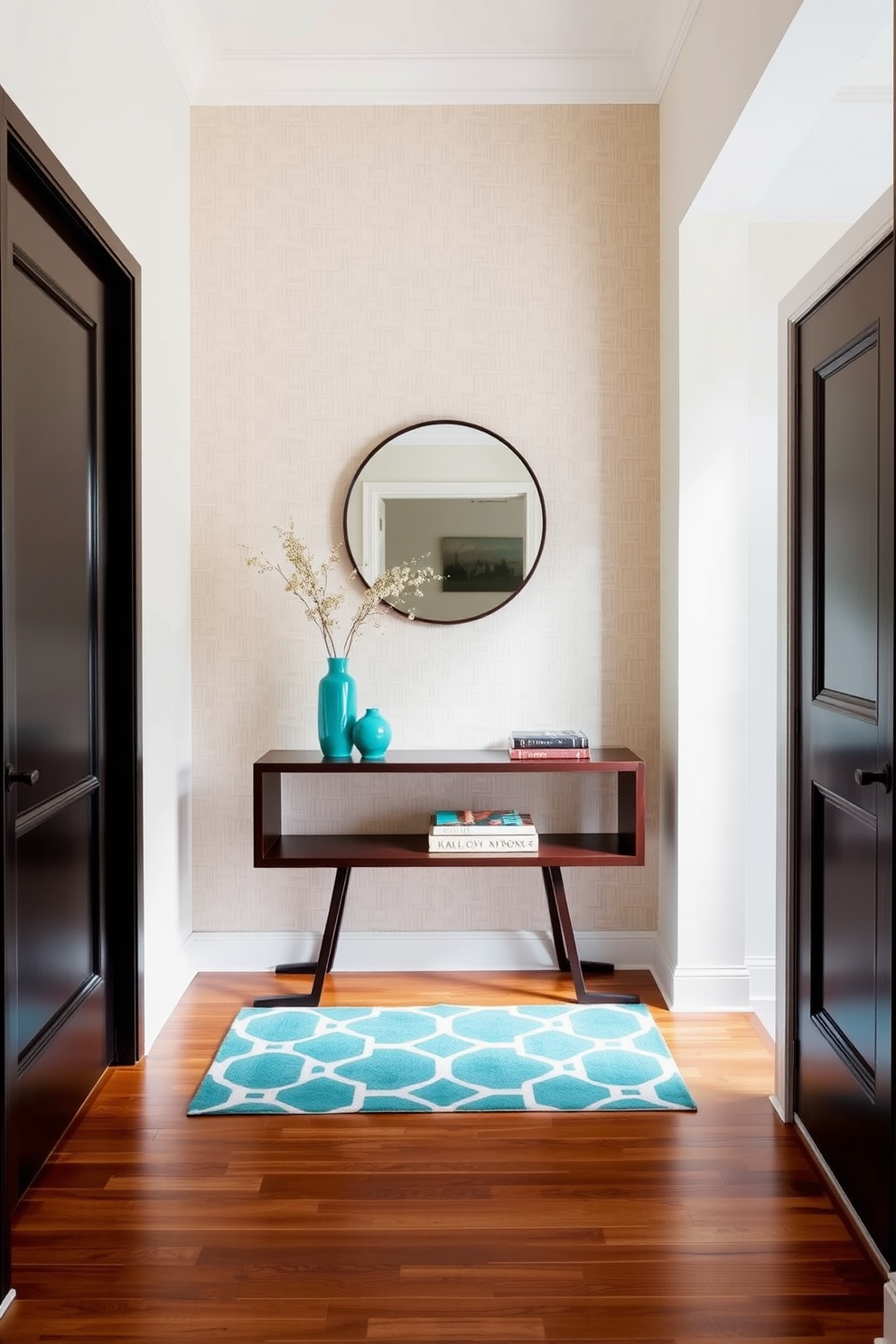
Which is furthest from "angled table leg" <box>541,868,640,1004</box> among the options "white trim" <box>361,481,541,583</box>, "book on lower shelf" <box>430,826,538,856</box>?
"white trim" <box>361,481,541,583</box>

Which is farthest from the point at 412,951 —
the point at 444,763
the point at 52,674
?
the point at 52,674

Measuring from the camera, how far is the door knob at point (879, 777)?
71.6 inches

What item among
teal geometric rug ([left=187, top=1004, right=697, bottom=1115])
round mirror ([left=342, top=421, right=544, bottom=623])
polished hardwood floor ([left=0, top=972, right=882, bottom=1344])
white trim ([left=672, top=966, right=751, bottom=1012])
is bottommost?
polished hardwood floor ([left=0, top=972, right=882, bottom=1344])

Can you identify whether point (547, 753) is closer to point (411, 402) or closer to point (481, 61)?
point (411, 402)

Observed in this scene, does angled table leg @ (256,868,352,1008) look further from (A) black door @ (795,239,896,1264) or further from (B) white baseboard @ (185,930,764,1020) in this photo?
(A) black door @ (795,239,896,1264)

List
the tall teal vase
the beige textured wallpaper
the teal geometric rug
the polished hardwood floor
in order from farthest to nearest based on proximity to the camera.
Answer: the beige textured wallpaper < the tall teal vase < the teal geometric rug < the polished hardwood floor

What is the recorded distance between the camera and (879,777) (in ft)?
6.09

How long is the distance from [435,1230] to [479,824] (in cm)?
136

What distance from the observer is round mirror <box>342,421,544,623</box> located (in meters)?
3.45

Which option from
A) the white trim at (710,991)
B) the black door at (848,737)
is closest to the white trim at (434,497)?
the black door at (848,737)

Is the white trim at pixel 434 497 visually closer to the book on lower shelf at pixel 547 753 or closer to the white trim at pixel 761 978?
the book on lower shelf at pixel 547 753

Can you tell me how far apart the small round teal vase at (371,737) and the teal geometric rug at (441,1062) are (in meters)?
0.77

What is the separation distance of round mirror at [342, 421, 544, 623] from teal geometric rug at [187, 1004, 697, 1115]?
4.25 feet

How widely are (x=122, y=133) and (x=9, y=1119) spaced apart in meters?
2.33
